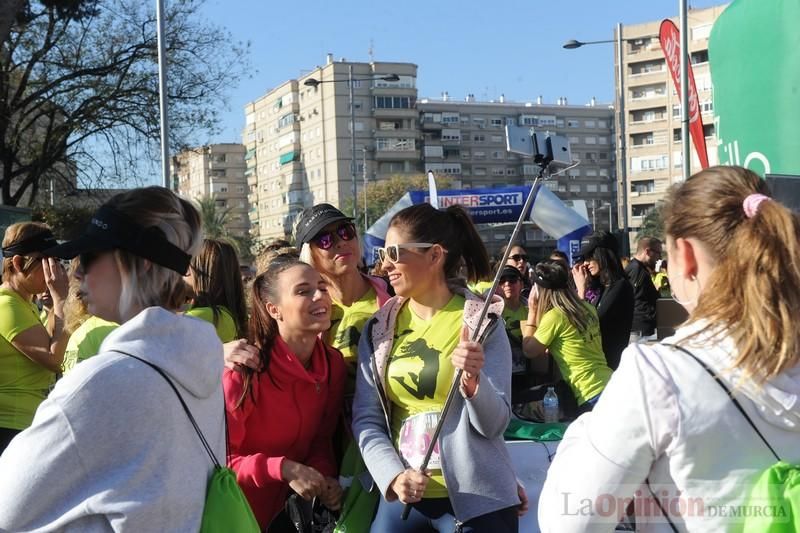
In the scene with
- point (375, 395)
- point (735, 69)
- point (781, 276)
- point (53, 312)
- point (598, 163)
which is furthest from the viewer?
point (598, 163)

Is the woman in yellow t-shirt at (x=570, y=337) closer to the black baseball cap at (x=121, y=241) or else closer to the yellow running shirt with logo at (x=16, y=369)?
the yellow running shirt with logo at (x=16, y=369)

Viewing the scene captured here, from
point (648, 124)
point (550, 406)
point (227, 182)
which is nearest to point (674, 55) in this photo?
point (550, 406)

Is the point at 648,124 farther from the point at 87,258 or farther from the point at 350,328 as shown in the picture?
the point at 87,258

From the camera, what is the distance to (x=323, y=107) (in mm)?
92875

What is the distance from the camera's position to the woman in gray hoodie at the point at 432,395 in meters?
2.83

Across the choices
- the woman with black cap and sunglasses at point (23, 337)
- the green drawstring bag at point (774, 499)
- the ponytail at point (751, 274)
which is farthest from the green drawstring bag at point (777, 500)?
the woman with black cap and sunglasses at point (23, 337)

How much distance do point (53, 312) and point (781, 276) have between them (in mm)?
4647

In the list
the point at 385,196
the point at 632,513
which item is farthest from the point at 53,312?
the point at 385,196

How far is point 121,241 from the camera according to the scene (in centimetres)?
198

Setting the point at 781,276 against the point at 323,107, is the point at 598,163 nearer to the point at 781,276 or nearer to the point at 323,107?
the point at 323,107

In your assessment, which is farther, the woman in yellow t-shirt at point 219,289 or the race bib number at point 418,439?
the woman in yellow t-shirt at point 219,289

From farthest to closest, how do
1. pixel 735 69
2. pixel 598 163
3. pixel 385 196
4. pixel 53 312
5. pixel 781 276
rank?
pixel 598 163, pixel 385 196, pixel 53 312, pixel 735 69, pixel 781 276

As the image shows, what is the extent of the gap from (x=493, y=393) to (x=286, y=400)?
2.80ft

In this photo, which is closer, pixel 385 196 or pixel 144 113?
pixel 144 113
